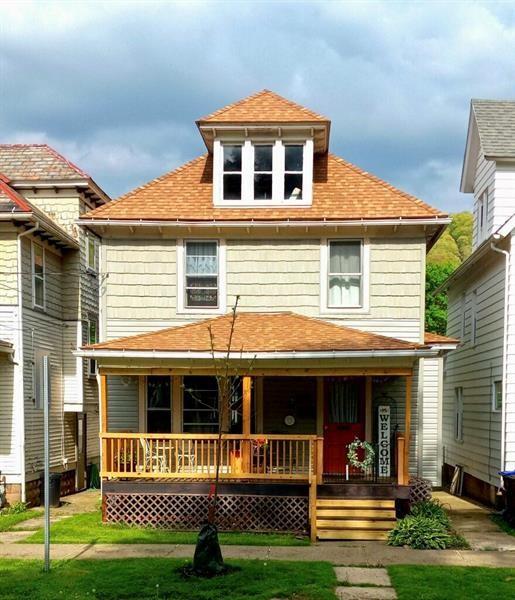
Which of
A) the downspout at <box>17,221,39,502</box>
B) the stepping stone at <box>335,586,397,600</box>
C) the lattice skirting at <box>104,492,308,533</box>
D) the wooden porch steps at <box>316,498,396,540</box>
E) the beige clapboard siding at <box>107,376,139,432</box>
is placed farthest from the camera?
the downspout at <box>17,221,39,502</box>

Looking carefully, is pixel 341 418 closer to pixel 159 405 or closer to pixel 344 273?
pixel 344 273

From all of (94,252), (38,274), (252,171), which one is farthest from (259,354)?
(94,252)

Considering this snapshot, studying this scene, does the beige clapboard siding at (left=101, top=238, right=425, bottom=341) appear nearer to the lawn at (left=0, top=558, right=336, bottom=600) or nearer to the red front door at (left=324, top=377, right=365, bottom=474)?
the red front door at (left=324, top=377, right=365, bottom=474)

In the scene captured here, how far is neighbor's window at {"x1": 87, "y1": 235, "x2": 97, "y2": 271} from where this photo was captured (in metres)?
21.3

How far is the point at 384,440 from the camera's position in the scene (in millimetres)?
14141

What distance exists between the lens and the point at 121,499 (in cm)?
1312

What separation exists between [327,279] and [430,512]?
5.31 metres

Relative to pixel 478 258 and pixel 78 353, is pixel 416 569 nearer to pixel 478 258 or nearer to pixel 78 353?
pixel 78 353

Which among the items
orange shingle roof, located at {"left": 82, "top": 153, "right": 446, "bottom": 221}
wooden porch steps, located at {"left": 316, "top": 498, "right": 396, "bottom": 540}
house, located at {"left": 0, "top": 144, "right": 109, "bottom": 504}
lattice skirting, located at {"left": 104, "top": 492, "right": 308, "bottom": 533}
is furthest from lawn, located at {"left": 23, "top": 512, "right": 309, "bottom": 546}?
orange shingle roof, located at {"left": 82, "top": 153, "right": 446, "bottom": 221}

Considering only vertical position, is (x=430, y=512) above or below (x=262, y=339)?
below

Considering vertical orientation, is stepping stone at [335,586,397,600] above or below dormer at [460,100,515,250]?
below

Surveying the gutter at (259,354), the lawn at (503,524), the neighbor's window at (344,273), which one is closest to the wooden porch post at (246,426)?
the gutter at (259,354)

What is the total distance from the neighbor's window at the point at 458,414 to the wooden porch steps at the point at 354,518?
305 inches

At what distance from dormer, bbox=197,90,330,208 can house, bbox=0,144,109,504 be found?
4.86m
